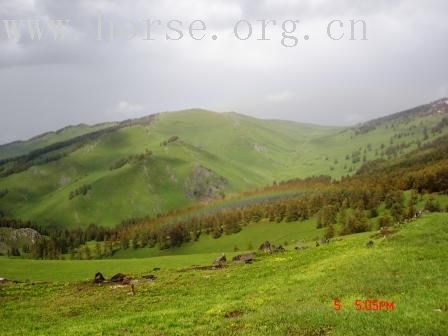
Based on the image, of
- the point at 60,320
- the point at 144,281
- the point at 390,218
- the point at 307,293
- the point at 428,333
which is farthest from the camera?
the point at 390,218

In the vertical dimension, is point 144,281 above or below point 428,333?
below

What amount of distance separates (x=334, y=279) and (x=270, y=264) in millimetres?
18843

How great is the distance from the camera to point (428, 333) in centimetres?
2122

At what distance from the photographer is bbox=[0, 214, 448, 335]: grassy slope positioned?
24.9 metres

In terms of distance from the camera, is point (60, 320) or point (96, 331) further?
point (60, 320)

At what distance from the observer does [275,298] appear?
3466 cm

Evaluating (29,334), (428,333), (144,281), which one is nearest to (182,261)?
(144,281)

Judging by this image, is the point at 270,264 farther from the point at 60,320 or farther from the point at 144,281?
the point at 60,320

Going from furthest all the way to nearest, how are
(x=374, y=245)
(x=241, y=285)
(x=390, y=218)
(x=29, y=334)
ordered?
(x=390, y=218) < (x=374, y=245) < (x=241, y=285) < (x=29, y=334)

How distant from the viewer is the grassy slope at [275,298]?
81.6 ft
